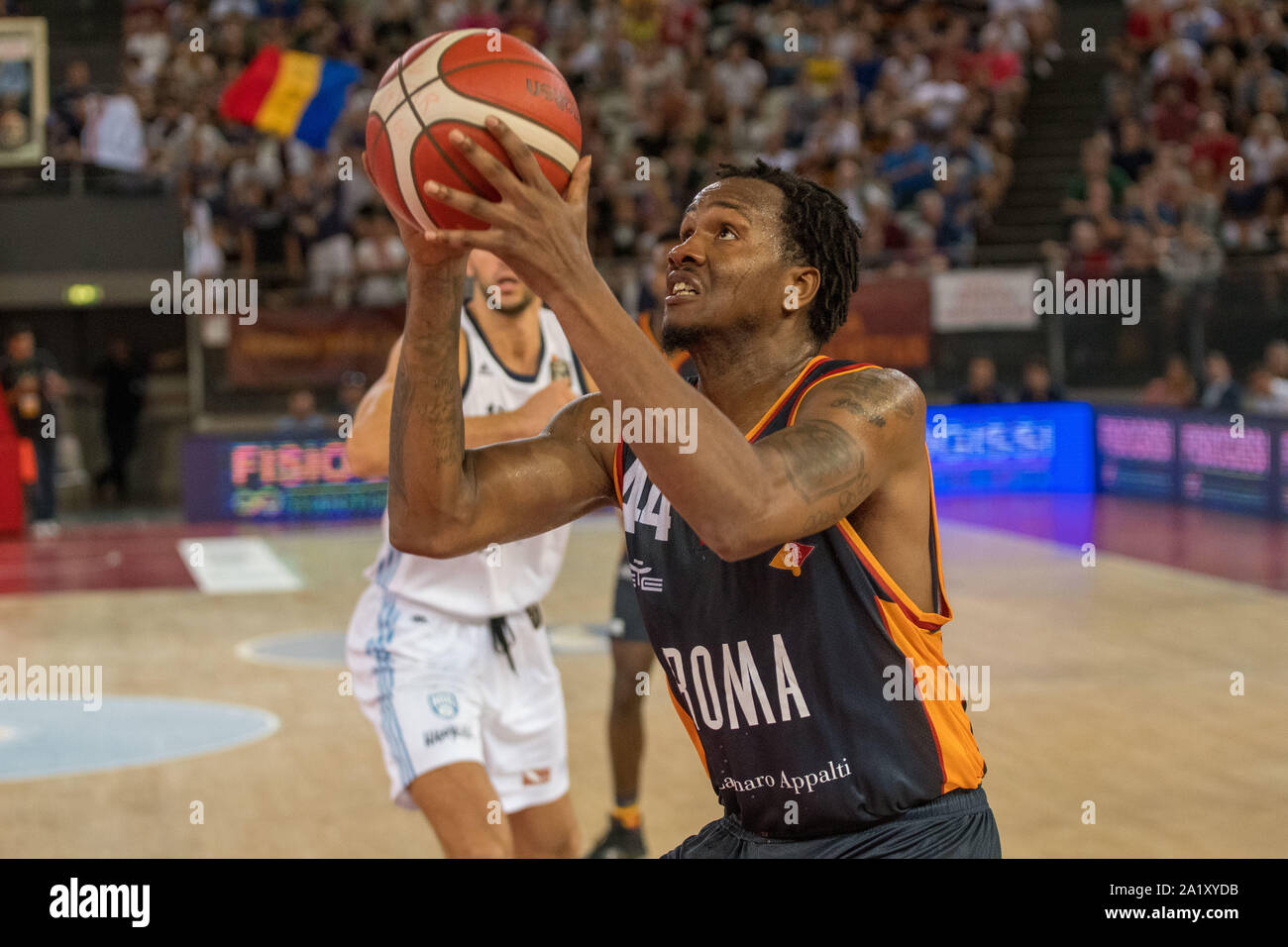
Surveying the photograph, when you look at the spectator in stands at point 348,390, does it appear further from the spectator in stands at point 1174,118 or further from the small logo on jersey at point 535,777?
the small logo on jersey at point 535,777

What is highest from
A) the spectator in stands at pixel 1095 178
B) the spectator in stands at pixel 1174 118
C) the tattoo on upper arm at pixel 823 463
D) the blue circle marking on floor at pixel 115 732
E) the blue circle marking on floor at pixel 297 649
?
the spectator in stands at pixel 1174 118

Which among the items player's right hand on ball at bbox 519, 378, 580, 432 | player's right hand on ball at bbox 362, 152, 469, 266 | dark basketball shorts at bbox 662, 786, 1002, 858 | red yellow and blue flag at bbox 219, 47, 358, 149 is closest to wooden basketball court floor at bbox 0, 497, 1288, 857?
player's right hand on ball at bbox 519, 378, 580, 432

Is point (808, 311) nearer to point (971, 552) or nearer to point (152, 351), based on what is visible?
point (971, 552)

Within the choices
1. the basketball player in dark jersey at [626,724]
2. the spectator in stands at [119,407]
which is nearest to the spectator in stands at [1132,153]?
the spectator in stands at [119,407]

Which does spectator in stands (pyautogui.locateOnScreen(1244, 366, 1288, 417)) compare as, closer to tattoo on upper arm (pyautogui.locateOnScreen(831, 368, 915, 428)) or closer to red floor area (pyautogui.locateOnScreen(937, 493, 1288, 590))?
red floor area (pyautogui.locateOnScreen(937, 493, 1288, 590))

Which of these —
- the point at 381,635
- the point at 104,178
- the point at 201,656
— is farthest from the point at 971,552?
the point at 104,178

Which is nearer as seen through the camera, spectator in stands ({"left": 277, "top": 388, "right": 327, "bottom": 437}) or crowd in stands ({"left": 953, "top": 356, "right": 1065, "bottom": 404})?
spectator in stands ({"left": 277, "top": 388, "right": 327, "bottom": 437})

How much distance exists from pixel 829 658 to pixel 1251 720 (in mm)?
5149

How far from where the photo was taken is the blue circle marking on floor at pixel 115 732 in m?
6.86

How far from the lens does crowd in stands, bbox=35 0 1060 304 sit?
52.8 ft

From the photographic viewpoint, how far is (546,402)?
14.1 ft

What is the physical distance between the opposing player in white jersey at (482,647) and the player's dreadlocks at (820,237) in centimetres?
141

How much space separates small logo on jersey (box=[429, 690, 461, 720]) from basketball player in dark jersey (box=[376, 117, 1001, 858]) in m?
1.41

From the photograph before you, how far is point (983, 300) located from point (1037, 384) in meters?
1.00
